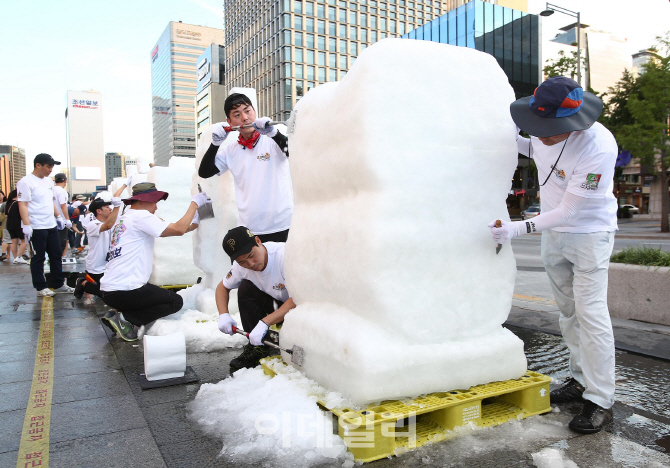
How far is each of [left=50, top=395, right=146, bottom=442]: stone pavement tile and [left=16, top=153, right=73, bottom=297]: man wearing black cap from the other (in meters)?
4.75

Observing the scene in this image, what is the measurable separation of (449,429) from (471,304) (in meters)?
0.63

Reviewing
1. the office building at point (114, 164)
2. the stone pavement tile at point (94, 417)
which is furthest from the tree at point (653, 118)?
the office building at point (114, 164)

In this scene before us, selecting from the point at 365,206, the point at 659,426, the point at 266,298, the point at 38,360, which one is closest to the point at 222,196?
the point at 266,298

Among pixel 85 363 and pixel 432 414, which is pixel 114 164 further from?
pixel 432 414

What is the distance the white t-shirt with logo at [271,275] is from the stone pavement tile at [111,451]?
4.15 ft

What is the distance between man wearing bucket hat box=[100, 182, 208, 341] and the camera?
4.16m

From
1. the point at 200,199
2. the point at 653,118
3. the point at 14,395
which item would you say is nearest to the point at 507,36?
the point at 653,118

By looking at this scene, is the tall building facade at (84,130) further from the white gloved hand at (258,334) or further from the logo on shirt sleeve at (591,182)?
the logo on shirt sleeve at (591,182)

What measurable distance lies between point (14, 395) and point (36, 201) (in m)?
4.69

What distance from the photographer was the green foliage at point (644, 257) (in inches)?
177

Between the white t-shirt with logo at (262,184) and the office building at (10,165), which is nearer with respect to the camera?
the white t-shirt with logo at (262,184)

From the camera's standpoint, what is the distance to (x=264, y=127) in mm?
3844

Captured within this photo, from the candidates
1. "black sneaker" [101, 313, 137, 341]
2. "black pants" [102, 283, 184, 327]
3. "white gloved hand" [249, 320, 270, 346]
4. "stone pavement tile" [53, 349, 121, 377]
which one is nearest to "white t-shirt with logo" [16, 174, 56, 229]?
"black sneaker" [101, 313, 137, 341]

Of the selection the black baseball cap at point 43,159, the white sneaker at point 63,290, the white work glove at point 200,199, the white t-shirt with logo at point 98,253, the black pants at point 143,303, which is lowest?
the white sneaker at point 63,290
